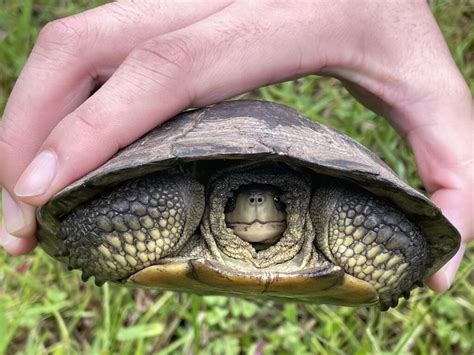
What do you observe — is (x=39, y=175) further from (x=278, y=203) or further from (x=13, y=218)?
(x=278, y=203)

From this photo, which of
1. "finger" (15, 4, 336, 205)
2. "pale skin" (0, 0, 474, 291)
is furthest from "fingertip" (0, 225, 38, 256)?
"finger" (15, 4, 336, 205)

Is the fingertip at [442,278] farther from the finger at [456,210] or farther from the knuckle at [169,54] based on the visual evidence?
the knuckle at [169,54]

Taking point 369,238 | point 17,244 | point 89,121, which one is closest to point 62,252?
point 89,121

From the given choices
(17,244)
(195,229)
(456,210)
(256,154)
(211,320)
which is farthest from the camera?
(211,320)

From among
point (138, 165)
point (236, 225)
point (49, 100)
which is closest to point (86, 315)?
point (49, 100)

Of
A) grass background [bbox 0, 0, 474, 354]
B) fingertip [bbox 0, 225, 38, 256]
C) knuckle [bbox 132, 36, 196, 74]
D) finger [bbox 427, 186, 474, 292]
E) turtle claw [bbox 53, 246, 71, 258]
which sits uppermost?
knuckle [bbox 132, 36, 196, 74]

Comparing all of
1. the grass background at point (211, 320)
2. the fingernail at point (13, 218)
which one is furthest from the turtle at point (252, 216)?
the grass background at point (211, 320)

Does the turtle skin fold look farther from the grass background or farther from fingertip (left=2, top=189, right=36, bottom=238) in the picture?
the grass background
